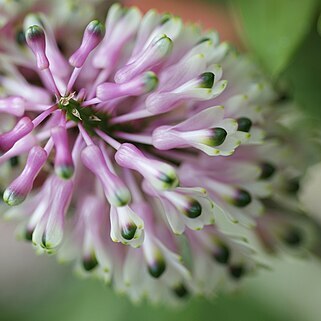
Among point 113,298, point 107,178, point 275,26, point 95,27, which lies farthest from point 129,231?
point 113,298

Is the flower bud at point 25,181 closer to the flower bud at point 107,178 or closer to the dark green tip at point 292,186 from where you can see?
the flower bud at point 107,178

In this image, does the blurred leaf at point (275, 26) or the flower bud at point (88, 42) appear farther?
the blurred leaf at point (275, 26)

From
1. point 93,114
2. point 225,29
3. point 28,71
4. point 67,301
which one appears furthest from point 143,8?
point 67,301

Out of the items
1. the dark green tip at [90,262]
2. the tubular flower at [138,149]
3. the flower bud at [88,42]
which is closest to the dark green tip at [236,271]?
the tubular flower at [138,149]

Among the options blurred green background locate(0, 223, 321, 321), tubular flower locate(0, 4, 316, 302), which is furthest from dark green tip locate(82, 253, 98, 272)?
blurred green background locate(0, 223, 321, 321)

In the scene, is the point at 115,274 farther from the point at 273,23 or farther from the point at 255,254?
the point at 273,23

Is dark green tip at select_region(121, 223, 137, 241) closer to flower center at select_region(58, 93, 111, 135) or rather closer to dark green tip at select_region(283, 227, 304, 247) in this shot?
flower center at select_region(58, 93, 111, 135)
